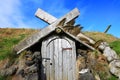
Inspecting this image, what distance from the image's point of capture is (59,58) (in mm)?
14977

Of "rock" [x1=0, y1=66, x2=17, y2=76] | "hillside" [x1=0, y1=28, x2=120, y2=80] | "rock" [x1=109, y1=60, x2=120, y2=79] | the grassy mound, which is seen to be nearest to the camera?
"rock" [x1=0, y1=66, x2=17, y2=76]

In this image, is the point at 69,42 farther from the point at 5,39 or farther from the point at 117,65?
the point at 5,39

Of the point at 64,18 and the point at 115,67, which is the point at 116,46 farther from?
the point at 64,18

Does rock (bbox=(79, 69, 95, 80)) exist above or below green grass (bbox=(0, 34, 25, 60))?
below

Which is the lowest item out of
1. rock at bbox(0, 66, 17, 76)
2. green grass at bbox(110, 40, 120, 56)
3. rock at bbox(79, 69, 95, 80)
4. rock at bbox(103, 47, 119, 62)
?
rock at bbox(79, 69, 95, 80)

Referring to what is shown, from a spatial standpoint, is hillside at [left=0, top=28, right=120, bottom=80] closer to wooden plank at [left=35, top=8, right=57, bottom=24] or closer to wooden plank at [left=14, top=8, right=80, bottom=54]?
wooden plank at [left=14, top=8, right=80, bottom=54]

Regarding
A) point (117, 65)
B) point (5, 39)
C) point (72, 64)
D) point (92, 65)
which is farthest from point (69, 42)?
point (5, 39)

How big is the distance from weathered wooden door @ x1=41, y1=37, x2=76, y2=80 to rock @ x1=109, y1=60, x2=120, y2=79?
137 inches

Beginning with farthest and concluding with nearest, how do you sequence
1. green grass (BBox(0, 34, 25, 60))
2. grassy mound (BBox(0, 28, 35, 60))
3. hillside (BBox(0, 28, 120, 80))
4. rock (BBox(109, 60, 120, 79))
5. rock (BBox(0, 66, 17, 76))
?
grassy mound (BBox(0, 28, 35, 60)) → green grass (BBox(0, 34, 25, 60)) → hillside (BBox(0, 28, 120, 80)) → rock (BBox(109, 60, 120, 79)) → rock (BBox(0, 66, 17, 76))

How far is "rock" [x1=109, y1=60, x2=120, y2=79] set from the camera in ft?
58.2

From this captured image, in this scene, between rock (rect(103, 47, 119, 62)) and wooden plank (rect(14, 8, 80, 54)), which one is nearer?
wooden plank (rect(14, 8, 80, 54))

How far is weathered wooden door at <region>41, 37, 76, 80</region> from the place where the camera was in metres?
14.9

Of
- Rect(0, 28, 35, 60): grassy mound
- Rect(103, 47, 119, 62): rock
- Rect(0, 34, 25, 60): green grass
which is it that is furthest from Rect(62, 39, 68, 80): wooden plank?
Rect(0, 34, 25, 60): green grass

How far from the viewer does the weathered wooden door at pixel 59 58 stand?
48.8 ft
